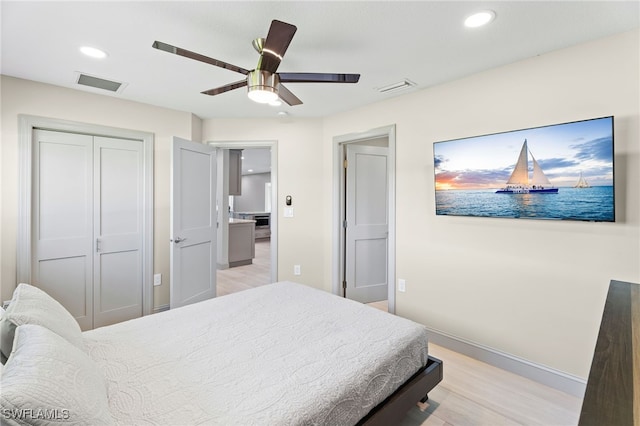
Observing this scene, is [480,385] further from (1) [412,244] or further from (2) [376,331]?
(1) [412,244]

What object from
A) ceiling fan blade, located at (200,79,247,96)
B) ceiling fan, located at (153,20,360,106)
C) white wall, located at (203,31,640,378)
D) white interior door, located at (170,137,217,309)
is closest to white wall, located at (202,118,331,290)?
white interior door, located at (170,137,217,309)

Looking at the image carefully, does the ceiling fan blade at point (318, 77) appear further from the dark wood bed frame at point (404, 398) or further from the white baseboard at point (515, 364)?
the white baseboard at point (515, 364)

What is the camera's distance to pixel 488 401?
2.02m

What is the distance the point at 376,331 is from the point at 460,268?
1.31 meters

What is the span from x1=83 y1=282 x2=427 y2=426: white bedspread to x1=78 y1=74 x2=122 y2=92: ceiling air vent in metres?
2.19

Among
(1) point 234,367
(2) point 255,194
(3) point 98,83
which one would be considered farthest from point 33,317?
(2) point 255,194

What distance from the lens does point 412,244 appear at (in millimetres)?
3051

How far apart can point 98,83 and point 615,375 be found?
3.82 metres

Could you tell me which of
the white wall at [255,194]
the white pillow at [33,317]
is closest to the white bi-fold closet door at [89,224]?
the white pillow at [33,317]

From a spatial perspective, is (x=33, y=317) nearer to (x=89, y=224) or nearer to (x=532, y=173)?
(x=89, y=224)

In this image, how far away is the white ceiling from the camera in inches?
65.6

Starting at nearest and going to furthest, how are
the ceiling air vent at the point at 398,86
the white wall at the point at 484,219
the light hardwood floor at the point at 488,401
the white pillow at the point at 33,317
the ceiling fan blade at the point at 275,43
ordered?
the white pillow at the point at 33,317 < the ceiling fan blade at the point at 275,43 < the light hardwood floor at the point at 488,401 < the white wall at the point at 484,219 < the ceiling air vent at the point at 398,86

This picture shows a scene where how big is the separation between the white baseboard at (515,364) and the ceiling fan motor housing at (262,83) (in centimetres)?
258

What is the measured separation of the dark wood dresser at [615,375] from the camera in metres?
0.66
